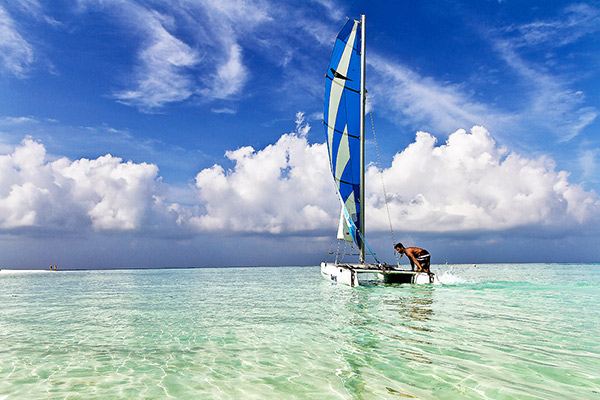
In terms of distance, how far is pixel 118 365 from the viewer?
5.44 metres

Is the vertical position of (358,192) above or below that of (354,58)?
below

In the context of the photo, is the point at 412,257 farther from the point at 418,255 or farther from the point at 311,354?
the point at 311,354

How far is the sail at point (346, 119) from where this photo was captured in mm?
22719

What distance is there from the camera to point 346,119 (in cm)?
2323

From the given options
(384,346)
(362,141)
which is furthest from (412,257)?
(384,346)

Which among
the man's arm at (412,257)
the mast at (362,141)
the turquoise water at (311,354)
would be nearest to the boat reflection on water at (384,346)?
the turquoise water at (311,354)

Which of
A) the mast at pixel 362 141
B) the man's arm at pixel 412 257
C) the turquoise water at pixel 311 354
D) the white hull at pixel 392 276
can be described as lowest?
the turquoise water at pixel 311 354

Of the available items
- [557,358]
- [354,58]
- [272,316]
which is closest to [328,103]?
[354,58]

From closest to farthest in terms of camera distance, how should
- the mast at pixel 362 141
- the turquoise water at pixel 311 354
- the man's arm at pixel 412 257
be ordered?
the turquoise water at pixel 311 354 < the man's arm at pixel 412 257 < the mast at pixel 362 141

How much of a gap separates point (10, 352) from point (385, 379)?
634cm

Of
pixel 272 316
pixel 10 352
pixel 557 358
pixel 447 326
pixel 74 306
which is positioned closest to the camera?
pixel 557 358

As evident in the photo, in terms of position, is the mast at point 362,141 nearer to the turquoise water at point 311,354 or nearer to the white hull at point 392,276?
the white hull at point 392,276

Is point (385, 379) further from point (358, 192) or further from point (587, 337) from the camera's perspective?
point (358, 192)

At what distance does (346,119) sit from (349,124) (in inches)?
15.5
